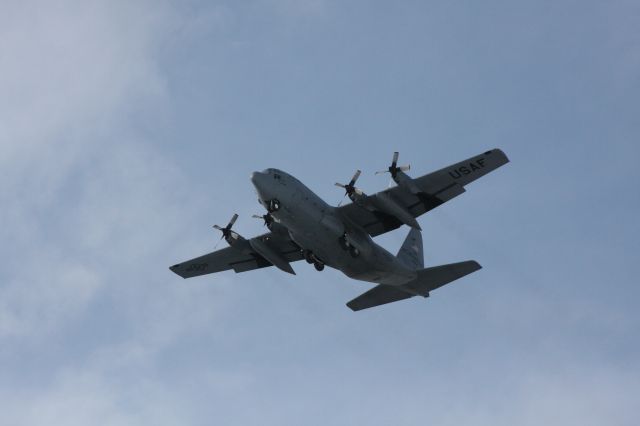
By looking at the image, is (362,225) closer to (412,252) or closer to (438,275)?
(438,275)

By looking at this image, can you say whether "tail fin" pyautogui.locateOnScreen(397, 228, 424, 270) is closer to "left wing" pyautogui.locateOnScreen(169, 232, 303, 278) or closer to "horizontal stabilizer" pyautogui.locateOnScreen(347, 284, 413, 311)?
"horizontal stabilizer" pyautogui.locateOnScreen(347, 284, 413, 311)

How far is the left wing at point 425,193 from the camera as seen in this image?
152 feet

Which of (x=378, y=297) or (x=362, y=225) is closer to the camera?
(x=362, y=225)

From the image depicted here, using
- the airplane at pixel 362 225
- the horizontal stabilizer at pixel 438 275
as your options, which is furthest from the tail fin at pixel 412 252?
the horizontal stabilizer at pixel 438 275

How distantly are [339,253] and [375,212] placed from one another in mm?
2866

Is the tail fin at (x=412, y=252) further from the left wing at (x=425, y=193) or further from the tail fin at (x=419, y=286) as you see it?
the left wing at (x=425, y=193)

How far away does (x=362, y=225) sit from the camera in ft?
166

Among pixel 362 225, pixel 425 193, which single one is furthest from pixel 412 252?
pixel 425 193

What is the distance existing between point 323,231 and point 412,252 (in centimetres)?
951

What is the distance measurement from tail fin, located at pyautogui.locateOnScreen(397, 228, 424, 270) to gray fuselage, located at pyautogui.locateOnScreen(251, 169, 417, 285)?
3.47 m

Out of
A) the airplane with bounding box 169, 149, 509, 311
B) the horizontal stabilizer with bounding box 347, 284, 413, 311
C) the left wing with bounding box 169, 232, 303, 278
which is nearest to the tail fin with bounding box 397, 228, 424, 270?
the airplane with bounding box 169, 149, 509, 311

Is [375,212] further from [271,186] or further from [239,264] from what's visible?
[239,264]

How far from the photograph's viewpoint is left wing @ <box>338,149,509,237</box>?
46375 millimetres

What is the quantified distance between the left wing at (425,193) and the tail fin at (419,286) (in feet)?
10.6
